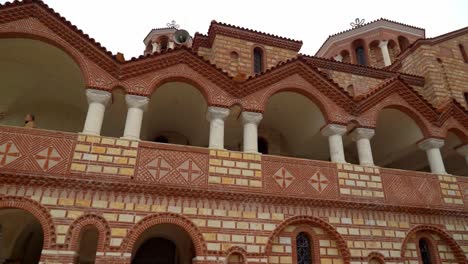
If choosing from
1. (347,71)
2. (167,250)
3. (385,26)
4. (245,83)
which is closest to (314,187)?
(245,83)

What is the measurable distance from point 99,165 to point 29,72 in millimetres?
4105

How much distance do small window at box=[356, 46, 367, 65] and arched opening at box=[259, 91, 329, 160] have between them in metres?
9.86

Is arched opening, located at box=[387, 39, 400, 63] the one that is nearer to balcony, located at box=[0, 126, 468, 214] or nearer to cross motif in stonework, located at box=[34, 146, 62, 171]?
balcony, located at box=[0, 126, 468, 214]

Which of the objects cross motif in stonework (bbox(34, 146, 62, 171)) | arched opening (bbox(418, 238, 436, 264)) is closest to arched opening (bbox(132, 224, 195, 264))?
cross motif in stonework (bbox(34, 146, 62, 171))

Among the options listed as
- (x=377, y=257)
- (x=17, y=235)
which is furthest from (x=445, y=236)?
(x=17, y=235)

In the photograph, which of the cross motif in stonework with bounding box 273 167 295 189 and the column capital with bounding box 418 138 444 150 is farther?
the column capital with bounding box 418 138 444 150

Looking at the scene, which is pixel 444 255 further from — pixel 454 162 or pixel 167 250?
pixel 167 250

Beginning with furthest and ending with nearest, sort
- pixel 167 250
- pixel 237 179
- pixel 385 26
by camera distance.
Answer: pixel 385 26, pixel 167 250, pixel 237 179

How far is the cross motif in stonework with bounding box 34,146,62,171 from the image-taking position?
762 cm

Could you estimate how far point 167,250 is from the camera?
1101 cm

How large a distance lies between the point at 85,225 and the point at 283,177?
478cm

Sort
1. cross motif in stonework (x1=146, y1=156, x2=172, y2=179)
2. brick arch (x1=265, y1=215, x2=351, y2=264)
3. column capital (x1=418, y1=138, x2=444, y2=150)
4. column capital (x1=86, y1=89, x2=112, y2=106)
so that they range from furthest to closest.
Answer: column capital (x1=418, y1=138, x2=444, y2=150) → column capital (x1=86, y1=89, x2=112, y2=106) → brick arch (x1=265, y1=215, x2=351, y2=264) → cross motif in stonework (x1=146, y1=156, x2=172, y2=179)

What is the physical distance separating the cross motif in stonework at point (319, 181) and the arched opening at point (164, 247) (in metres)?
3.99

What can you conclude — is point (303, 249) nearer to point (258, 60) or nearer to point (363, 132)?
point (363, 132)
